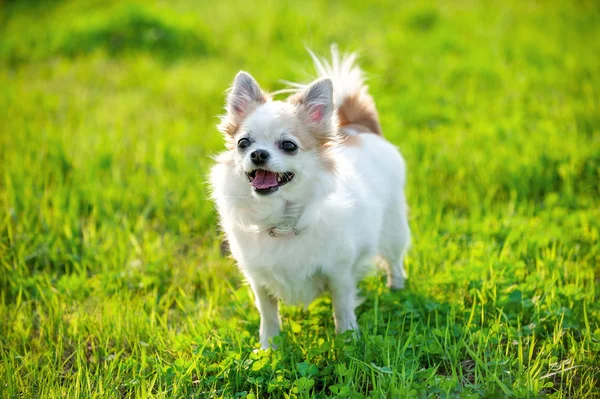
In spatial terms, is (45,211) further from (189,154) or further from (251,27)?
(251,27)

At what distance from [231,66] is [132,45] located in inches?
61.7

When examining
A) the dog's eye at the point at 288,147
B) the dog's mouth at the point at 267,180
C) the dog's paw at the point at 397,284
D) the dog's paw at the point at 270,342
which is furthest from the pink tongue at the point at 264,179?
the dog's paw at the point at 397,284

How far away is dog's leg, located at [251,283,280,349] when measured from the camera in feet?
10.1

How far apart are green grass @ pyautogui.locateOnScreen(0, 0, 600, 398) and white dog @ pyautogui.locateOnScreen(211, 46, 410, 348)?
0.25m

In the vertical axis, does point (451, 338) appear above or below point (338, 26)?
below

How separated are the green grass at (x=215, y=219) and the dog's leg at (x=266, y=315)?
7 centimetres

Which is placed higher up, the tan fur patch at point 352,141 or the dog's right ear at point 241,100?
the dog's right ear at point 241,100

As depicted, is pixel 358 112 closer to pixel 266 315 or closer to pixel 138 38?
pixel 266 315

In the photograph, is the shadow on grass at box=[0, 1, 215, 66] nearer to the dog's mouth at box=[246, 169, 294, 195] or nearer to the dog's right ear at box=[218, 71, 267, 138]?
the dog's right ear at box=[218, 71, 267, 138]

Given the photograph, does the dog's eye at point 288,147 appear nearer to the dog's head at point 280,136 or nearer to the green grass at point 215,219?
the dog's head at point 280,136

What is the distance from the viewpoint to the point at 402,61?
7035mm

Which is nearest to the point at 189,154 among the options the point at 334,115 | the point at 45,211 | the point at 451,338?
the point at 45,211

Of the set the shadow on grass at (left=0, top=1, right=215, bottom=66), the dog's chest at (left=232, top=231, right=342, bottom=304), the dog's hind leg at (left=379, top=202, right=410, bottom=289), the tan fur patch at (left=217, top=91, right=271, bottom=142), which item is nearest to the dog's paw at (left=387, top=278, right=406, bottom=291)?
the dog's hind leg at (left=379, top=202, right=410, bottom=289)

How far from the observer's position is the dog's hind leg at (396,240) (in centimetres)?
362
